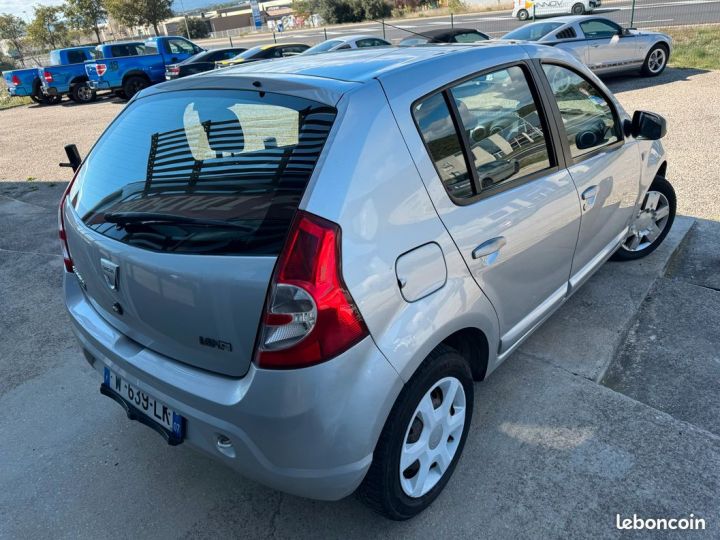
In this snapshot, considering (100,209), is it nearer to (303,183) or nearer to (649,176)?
(303,183)

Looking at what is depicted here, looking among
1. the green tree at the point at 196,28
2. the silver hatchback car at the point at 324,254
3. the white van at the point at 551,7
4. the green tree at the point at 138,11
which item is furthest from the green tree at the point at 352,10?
the silver hatchback car at the point at 324,254

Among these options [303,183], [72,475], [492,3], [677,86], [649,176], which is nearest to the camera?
[303,183]

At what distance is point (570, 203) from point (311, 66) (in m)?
1.43

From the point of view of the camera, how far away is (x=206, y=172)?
6.52 ft

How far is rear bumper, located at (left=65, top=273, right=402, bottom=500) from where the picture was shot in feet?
5.44

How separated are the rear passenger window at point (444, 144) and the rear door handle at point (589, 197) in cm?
99

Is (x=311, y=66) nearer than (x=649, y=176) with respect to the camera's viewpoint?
Yes

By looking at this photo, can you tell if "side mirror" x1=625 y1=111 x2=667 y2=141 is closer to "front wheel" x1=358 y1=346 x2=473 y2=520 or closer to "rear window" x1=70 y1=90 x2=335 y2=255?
"front wheel" x1=358 y1=346 x2=473 y2=520

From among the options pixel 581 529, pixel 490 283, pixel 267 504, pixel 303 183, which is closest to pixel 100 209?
pixel 303 183

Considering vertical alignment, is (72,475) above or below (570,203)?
below

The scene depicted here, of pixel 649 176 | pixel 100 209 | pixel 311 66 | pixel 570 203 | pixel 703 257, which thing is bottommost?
pixel 703 257

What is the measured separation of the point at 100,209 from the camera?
2.24 meters

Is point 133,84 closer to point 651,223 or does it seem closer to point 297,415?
point 651,223

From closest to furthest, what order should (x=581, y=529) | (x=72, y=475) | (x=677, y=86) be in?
1. (x=581, y=529)
2. (x=72, y=475)
3. (x=677, y=86)
